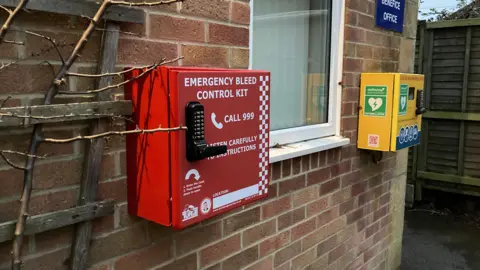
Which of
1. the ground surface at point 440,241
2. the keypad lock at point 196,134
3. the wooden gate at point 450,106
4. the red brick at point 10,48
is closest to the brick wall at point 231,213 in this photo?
the red brick at point 10,48

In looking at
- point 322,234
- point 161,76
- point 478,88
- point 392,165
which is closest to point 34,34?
point 161,76

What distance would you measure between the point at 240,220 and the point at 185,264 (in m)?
0.37

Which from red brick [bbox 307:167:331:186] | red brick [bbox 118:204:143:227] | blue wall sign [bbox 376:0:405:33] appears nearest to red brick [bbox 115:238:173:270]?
red brick [bbox 118:204:143:227]

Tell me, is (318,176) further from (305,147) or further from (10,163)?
(10,163)

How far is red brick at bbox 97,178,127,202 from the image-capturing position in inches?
59.2

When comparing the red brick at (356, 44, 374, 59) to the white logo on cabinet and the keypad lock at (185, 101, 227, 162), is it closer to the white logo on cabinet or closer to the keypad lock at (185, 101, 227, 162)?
the white logo on cabinet

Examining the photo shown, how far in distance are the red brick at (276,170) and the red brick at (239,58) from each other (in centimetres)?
53

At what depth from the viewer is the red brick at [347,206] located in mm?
2896

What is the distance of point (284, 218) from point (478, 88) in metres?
4.21

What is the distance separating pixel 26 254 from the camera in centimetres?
131

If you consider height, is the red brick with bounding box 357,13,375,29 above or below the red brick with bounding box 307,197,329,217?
above

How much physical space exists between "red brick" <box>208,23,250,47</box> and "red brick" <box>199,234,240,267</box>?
87cm

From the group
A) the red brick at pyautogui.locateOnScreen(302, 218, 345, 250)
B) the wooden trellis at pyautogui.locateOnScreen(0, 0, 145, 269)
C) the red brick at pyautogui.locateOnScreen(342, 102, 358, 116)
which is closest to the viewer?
the wooden trellis at pyautogui.locateOnScreen(0, 0, 145, 269)

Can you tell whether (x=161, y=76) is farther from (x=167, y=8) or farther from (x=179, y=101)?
(x=167, y=8)
